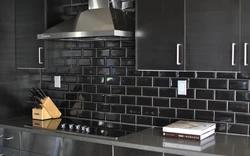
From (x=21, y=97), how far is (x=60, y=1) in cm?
111

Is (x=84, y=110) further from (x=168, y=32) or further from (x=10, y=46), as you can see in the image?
(x=168, y=32)

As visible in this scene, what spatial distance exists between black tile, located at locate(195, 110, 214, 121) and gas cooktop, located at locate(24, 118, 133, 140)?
0.59m

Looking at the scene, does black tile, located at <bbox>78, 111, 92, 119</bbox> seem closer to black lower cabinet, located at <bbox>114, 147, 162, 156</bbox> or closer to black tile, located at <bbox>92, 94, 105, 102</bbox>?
black tile, located at <bbox>92, 94, 105, 102</bbox>

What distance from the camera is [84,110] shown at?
3684mm

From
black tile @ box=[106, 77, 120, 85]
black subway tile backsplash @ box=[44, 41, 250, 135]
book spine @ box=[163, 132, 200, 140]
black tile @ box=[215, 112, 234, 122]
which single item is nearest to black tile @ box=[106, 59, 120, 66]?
black subway tile backsplash @ box=[44, 41, 250, 135]

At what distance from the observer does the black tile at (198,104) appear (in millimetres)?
2924

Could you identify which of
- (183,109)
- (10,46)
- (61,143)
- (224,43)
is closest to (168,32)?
(224,43)

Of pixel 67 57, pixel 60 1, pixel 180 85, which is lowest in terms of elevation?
pixel 180 85

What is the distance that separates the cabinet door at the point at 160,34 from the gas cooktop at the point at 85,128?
595mm

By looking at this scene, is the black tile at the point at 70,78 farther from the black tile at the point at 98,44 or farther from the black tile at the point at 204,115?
the black tile at the point at 204,115

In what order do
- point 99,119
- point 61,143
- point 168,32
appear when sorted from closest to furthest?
point 168,32 → point 61,143 → point 99,119

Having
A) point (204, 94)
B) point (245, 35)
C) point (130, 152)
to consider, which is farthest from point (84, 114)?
point (245, 35)

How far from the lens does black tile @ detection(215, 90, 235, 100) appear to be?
281cm

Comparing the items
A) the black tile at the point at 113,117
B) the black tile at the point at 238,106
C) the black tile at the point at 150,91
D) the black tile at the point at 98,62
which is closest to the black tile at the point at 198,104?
the black tile at the point at 238,106
